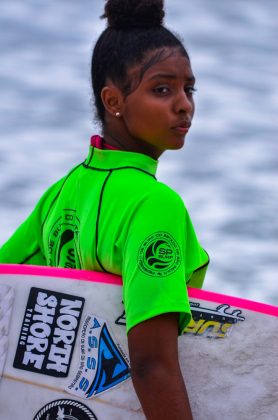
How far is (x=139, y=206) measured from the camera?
89.0 inches

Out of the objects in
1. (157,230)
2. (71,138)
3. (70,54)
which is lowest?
(157,230)

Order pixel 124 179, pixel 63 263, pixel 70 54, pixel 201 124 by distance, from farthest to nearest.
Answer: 1. pixel 70 54
2. pixel 201 124
3. pixel 63 263
4. pixel 124 179

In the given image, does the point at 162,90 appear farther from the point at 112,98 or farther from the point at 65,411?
the point at 65,411

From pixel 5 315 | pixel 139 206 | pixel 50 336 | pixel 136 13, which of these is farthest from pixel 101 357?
pixel 136 13

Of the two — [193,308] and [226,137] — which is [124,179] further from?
[226,137]

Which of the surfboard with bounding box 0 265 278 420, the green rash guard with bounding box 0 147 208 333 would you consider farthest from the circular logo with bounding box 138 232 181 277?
the surfboard with bounding box 0 265 278 420

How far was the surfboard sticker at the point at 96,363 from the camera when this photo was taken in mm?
2361

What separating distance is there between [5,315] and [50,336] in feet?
0.37

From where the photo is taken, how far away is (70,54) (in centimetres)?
806

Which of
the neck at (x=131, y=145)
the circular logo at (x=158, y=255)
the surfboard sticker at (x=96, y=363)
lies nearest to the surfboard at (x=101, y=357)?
the surfboard sticker at (x=96, y=363)

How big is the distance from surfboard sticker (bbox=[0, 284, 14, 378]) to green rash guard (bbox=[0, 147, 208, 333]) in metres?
0.16

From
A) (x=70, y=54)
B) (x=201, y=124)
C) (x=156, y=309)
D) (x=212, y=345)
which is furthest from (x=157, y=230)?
(x=70, y=54)

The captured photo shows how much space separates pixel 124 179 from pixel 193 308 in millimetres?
322

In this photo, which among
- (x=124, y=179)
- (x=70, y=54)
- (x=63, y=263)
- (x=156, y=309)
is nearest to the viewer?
(x=156, y=309)
